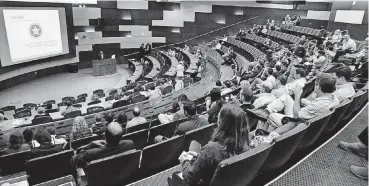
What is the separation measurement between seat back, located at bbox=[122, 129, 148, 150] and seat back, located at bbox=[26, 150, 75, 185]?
0.70m

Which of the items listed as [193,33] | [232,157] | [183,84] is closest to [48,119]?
[183,84]

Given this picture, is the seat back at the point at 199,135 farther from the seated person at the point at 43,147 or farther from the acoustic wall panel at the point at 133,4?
the acoustic wall panel at the point at 133,4

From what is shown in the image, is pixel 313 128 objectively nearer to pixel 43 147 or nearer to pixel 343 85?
pixel 343 85

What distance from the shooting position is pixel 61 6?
11211mm

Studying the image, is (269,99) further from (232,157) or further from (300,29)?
(300,29)

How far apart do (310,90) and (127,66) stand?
12.4 metres

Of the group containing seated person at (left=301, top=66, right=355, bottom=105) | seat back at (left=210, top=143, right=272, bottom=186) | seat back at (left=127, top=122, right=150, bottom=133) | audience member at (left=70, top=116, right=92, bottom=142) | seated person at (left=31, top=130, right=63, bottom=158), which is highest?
seated person at (left=301, top=66, right=355, bottom=105)

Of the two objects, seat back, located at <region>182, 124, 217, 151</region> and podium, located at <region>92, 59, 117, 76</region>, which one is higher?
seat back, located at <region>182, 124, 217, 151</region>

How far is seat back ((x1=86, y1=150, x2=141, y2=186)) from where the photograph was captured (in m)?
2.18

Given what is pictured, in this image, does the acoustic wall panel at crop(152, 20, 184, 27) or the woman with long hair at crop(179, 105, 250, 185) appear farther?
the acoustic wall panel at crop(152, 20, 184, 27)

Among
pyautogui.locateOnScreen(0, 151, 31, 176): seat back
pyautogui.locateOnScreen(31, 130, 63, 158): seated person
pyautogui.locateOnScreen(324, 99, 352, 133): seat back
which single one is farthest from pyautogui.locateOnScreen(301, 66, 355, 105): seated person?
pyautogui.locateOnScreen(0, 151, 31, 176): seat back

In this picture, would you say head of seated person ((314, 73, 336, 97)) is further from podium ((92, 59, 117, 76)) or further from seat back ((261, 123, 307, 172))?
podium ((92, 59, 117, 76))

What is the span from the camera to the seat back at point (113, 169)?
7.14ft

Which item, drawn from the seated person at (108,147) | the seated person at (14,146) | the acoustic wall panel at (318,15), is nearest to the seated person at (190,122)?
the seated person at (108,147)
